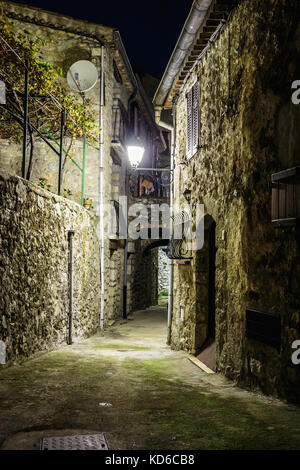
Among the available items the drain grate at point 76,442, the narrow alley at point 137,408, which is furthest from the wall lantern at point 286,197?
the drain grate at point 76,442

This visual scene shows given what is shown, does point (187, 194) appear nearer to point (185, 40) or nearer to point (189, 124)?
point (189, 124)

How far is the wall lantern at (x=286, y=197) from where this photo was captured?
407 cm

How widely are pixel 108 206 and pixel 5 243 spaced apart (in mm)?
6989

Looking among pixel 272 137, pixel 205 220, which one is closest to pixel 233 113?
pixel 272 137

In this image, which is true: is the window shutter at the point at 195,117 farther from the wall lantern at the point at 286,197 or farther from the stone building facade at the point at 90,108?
the stone building facade at the point at 90,108

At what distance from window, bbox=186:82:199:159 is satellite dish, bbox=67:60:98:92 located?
429 centimetres

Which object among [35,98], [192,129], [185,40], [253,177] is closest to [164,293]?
[192,129]

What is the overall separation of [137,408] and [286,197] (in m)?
2.56

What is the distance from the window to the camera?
7.75 meters

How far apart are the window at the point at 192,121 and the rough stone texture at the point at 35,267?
8.98ft

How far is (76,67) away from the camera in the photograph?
11578mm

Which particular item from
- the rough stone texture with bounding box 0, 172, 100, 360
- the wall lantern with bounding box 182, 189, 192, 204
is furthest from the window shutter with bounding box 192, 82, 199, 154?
the rough stone texture with bounding box 0, 172, 100, 360

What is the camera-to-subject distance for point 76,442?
9.75ft

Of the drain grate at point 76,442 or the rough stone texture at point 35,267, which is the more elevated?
the rough stone texture at point 35,267
